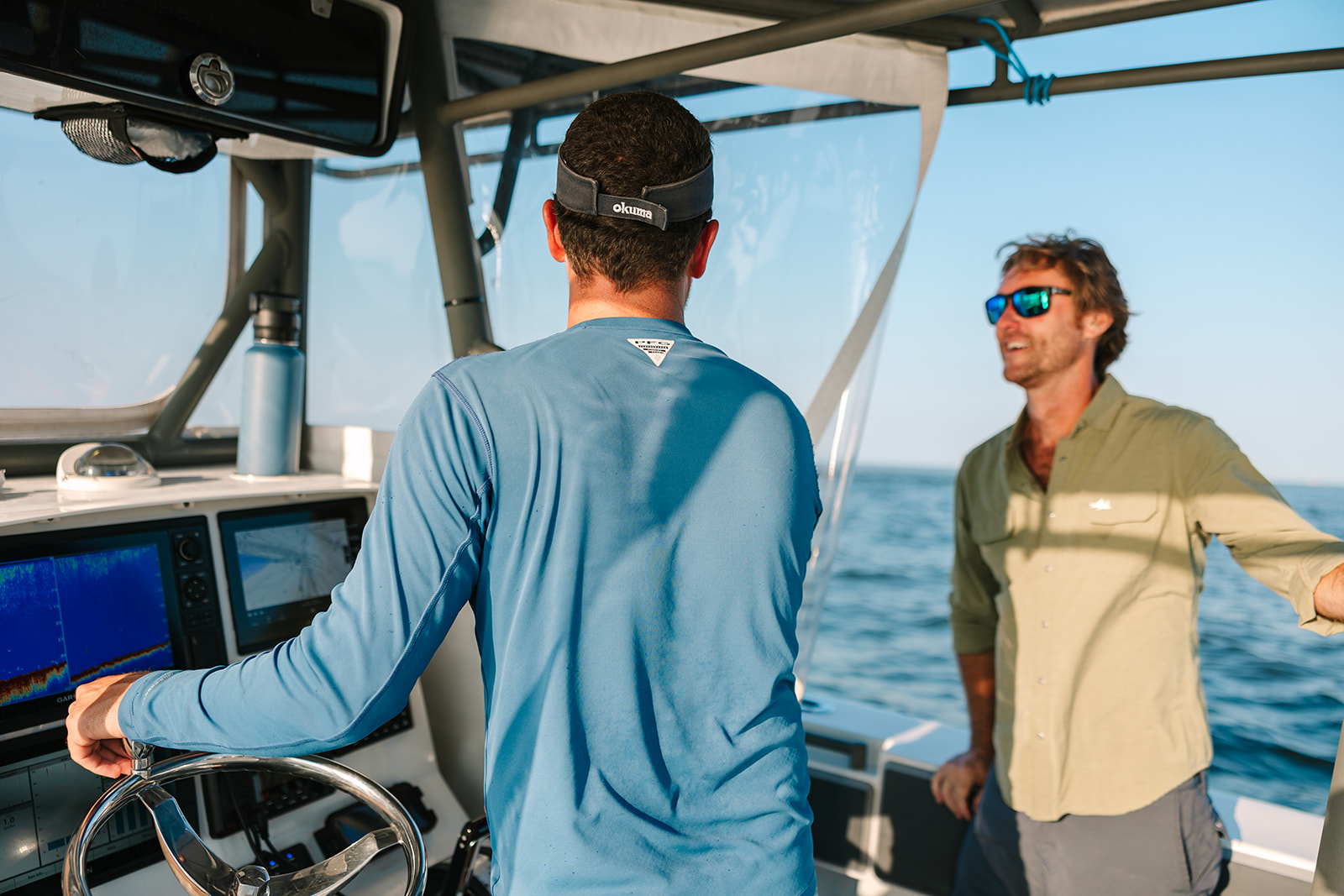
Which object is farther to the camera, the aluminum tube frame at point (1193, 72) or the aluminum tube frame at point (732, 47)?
the aluminum tube frame at point (1193, 72)

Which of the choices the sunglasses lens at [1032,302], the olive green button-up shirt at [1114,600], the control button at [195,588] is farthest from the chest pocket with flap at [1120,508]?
the control button at [195,588]

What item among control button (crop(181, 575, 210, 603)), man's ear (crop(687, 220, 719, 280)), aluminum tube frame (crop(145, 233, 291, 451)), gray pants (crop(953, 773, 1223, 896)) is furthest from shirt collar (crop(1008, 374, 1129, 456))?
aluminum tube frame (crop(145, 233, 291, 451))

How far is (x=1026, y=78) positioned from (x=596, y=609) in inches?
58.4

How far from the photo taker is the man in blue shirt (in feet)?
2.74

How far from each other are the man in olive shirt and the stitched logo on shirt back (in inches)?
50.9

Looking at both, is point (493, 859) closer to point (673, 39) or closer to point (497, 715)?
point (497, 715)

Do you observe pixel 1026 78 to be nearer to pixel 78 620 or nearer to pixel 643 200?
pixel 643 200

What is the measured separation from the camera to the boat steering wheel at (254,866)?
3.51ft

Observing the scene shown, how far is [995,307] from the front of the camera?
210 centimetres

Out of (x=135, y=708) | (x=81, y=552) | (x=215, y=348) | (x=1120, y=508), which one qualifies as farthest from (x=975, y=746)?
(x=215, y=348)

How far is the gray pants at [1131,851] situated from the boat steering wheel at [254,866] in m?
1.41

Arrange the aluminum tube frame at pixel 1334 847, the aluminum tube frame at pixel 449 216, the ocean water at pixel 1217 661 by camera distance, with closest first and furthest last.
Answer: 1. the aluminum tube frame at pixel 1334 847
2. the aluminum tube frame at pixel 449 216
3. the ocean water at pixel 1217 661

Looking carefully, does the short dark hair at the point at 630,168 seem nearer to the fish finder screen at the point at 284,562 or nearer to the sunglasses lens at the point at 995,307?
the fish finder screen at the point at 284,562

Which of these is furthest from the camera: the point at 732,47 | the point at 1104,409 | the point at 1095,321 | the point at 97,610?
the point at 1095,321
